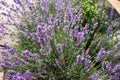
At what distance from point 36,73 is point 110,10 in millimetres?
2147

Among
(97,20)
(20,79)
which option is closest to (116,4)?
(97,20)

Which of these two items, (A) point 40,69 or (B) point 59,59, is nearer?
(A) point 40,69

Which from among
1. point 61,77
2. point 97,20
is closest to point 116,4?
point 97,20

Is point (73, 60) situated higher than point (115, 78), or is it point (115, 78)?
point (73, 60)

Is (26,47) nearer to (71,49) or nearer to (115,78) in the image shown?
(71,49)

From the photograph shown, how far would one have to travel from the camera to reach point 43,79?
2.65 meters

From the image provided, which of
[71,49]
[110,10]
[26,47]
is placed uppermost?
[110,10]

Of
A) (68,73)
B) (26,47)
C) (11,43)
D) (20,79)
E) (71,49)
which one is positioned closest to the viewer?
(20,79)

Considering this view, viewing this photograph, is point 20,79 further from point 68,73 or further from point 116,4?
point 116,4

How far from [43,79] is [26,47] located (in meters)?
0.49

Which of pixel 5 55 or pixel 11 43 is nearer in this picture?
pixel 5 55

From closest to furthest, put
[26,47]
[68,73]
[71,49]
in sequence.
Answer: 1. [68,73]
2. [71,49]
3. [26,47]

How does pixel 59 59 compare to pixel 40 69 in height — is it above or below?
above

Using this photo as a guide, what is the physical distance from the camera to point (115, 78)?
8.00ft
